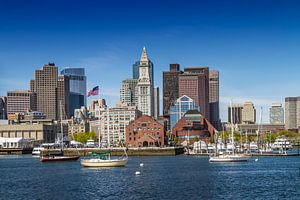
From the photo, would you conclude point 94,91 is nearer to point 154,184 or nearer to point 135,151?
point 135,151

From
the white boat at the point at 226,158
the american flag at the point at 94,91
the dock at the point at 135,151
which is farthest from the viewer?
the dock at the point at 135,151

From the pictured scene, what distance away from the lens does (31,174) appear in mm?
111375

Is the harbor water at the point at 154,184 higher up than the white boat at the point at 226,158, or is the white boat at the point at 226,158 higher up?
the white boat at the point at 226,158

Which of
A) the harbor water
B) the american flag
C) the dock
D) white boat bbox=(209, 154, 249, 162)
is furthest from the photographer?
the dock

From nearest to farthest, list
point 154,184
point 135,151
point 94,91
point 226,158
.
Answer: point 154,184 < point 226,158 < point 94,91 < point 135,151

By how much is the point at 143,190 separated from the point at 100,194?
5.90 meters

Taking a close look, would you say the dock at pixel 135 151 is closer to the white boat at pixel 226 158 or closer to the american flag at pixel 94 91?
the american flag at pixel 94 91

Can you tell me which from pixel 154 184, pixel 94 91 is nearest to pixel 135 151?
pixel 94 91

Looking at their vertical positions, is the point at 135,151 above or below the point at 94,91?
below

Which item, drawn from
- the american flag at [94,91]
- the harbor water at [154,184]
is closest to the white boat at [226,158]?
the harbor water at [154,184]

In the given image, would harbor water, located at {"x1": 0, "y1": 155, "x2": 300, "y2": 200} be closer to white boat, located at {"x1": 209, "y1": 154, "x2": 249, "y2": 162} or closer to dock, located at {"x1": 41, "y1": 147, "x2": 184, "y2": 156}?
white boat, located at {"x1": 209, "y1": 154, "x2": 249, "y2": 162}

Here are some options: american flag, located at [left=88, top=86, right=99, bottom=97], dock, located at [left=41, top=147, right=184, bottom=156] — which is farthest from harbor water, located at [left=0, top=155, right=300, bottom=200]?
dock, located at [left=41, top=147, right=184, bottom=156]

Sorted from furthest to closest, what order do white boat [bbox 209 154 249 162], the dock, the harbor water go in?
the dock, white boat [bbox 209 154 249 162], the harbor water

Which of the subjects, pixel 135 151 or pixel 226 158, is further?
pixel 135 151
